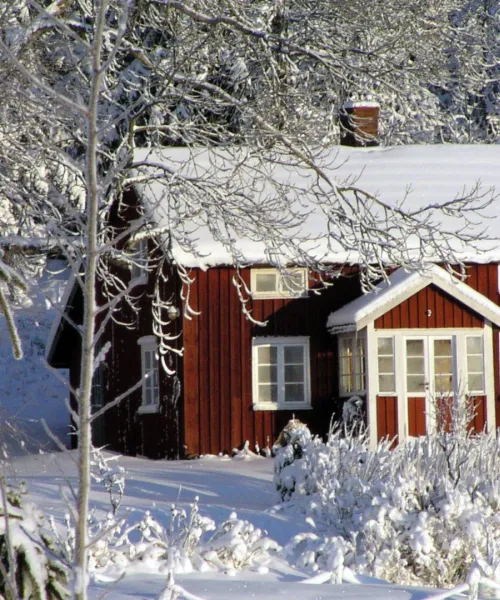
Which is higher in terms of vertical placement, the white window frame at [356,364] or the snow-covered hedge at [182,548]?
the white window frame at [356,364]

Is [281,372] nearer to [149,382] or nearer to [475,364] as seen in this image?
[149,382]

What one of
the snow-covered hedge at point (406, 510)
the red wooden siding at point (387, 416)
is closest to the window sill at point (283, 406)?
the red wooden siding at point (387, 416)

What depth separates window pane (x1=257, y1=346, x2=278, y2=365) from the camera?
1858 cm

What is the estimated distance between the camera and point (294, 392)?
18.7 metres

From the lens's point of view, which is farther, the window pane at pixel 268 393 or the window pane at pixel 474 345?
the window pane at pixel 268 393

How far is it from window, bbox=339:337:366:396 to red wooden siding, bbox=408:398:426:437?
2.79 feet

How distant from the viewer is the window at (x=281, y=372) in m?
18.5

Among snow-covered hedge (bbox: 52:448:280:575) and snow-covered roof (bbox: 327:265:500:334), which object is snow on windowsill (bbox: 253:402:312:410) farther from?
snow-covered hedge (bbox: 52:448:280:575)

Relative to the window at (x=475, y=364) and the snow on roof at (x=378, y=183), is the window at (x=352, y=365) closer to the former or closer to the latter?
the snow on roof at (x=378, y=183)

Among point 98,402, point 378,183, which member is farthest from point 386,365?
point 98,402

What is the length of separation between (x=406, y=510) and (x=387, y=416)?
26.4 ft

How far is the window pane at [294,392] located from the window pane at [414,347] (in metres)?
2.04

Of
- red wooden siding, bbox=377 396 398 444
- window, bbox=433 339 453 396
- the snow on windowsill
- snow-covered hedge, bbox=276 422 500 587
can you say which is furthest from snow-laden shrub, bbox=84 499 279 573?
window, bbox=433 339 453 396

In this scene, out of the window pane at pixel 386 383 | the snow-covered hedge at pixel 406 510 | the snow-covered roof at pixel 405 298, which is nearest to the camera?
the snow-covered hedge at pixel 406 510
